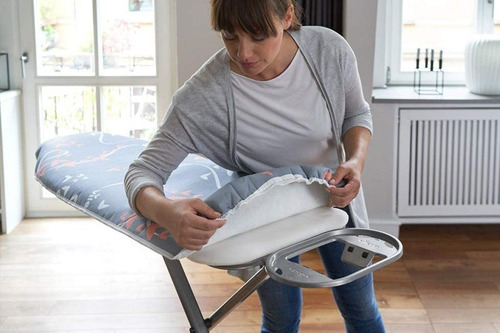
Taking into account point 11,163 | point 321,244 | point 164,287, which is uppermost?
point 321,244

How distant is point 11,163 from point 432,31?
230cm

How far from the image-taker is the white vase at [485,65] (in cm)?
382

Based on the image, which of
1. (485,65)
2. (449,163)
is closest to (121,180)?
(449,163)

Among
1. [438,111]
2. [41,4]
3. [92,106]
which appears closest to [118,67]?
[92,106]

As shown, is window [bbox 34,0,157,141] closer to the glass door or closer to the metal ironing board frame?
the glass door

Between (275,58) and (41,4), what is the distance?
280cm

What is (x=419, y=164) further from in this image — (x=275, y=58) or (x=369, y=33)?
(x=275, y=58)

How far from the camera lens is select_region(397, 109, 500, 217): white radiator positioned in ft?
12.5

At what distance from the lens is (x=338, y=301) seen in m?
1.90

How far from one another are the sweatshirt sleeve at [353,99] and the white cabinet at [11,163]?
2.53 m

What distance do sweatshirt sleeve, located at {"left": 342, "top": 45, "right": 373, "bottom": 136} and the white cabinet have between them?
253cm

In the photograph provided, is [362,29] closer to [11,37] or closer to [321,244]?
[11,37]

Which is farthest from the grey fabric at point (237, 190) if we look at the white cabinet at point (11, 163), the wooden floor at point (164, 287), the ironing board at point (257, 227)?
the white cabinet at point (11, 163)

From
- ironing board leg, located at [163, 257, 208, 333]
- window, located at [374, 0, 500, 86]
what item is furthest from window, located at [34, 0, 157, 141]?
ironing board leg, located at [163, 257, 208, 333]
